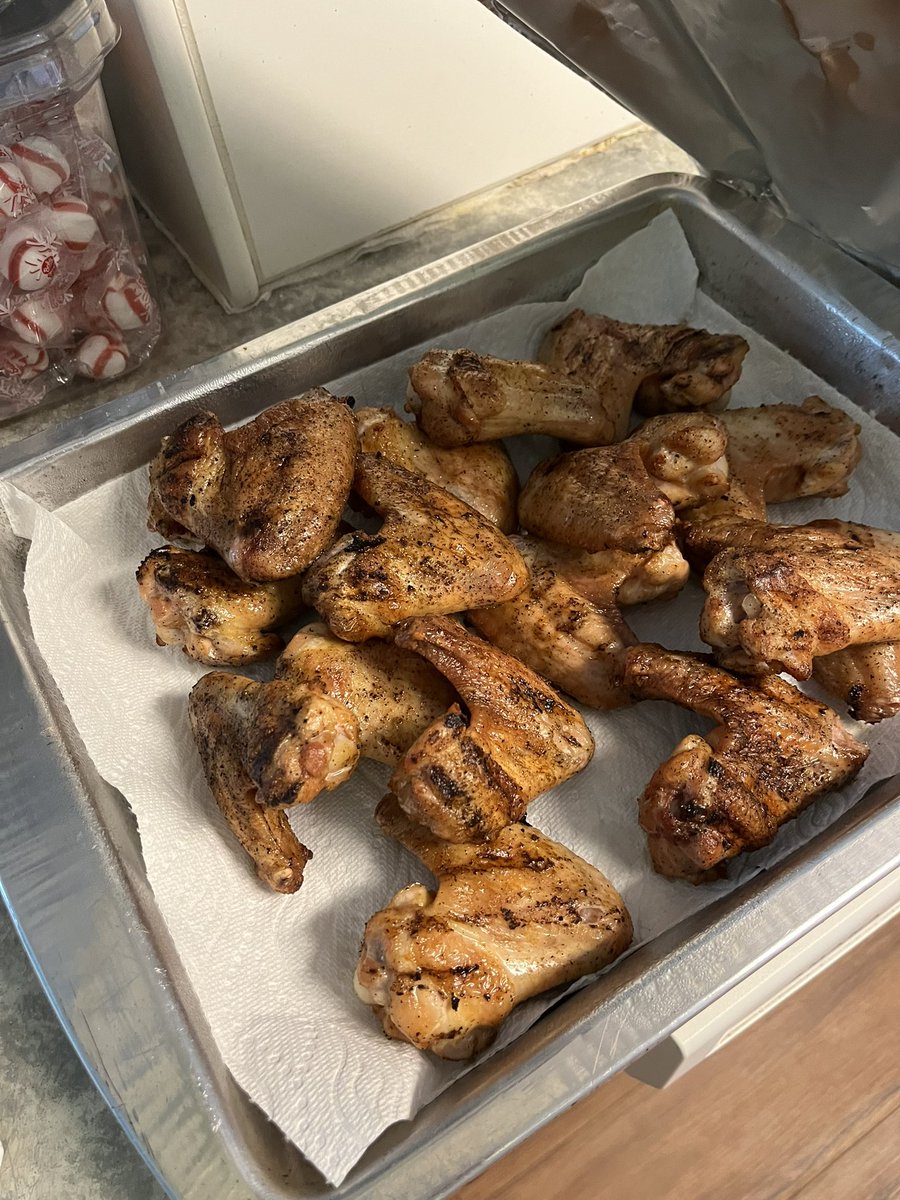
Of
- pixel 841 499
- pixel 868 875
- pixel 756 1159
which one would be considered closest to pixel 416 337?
pixel 841 499

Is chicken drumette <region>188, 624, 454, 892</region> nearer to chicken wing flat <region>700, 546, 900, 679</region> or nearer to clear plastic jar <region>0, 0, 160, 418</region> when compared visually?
chicken wing flat <region>700, 546, 900, 679</region>

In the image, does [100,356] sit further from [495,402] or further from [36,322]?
[495,402]

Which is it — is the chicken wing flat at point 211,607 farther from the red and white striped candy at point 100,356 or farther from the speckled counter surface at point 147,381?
the red and white striped candy at point 100,356

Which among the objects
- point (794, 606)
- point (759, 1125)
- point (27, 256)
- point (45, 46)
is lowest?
point (759, 1125)

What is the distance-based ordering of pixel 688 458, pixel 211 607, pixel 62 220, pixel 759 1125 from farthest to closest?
pixel 62 220 → pixel 759 1125 → pixel 688 458 → pixel 211 607

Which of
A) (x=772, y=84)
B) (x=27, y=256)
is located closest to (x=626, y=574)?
(x=772, y=84)

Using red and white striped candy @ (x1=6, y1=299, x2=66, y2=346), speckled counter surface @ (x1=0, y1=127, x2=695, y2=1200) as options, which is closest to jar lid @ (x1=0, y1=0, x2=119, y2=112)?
red and white striped candy @ (x1=6, y1=299, x2=66, y2=346)

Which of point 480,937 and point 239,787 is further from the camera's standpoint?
point 239,787
